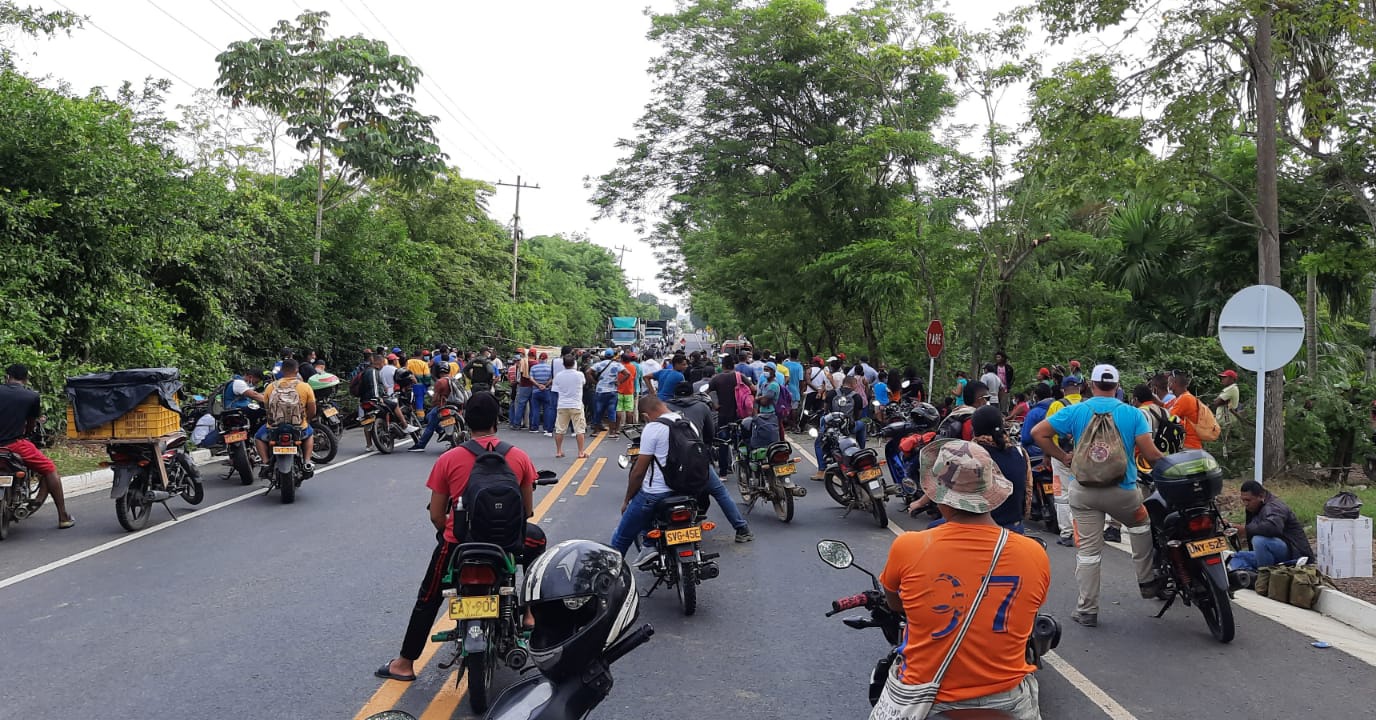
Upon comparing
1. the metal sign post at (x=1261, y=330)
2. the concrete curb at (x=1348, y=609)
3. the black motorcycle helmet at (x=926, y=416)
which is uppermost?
the metal sign post at (x=1261, y=330)

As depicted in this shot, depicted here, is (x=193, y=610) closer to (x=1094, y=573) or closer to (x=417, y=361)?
(x=1094, y=573)

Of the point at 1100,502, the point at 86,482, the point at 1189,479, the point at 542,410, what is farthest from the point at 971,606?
the point at 542,410

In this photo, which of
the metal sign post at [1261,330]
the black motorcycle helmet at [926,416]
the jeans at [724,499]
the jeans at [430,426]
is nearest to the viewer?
the jeans at [724,499]

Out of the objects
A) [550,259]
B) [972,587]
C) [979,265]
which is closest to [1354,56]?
[979,265]

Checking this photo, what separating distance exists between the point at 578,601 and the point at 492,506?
193cm

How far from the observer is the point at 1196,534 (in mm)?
6145

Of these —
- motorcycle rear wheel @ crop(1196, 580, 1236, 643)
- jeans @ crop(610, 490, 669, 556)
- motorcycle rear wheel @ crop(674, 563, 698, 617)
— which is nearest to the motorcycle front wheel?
jeans @ crop(610, 490, 669, 556)

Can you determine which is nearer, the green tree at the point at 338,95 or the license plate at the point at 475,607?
the license plate at the point at 475,607

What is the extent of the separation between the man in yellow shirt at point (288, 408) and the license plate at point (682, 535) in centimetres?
649

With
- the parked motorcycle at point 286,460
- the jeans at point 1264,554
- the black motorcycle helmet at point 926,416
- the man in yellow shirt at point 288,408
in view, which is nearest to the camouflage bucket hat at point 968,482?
the jeans at point 1264,554

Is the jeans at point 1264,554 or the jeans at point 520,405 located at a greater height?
the jeans at point 520,405

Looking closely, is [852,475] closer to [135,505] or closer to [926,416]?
Result: [926,416]

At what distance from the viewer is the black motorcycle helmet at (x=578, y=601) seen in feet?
9.68

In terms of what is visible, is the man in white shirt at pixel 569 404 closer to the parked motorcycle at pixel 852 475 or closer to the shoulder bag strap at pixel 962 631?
the parked motorcycle at pixel 852 475
